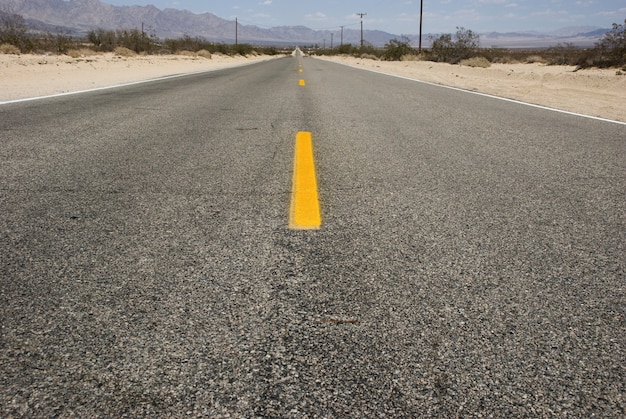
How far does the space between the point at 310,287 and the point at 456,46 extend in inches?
1504

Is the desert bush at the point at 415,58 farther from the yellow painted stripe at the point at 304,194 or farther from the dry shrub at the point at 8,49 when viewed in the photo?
the yellow painted stripe at the point at 304,194

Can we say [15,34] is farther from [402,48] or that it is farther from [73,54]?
[402,48]

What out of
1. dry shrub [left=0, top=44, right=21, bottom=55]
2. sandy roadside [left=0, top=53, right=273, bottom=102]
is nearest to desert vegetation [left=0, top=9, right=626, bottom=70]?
dry shrub [left=0, top=44, right=21, bottom=55]

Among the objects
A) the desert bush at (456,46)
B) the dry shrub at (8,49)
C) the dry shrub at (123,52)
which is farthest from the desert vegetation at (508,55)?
the dry shrub at (8,49)

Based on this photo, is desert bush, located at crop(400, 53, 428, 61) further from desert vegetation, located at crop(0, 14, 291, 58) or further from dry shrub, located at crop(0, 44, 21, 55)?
dry shrub, located at crop(0, 44, 21, 55)

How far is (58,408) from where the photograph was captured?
3.59 feet

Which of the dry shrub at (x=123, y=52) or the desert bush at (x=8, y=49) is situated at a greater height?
the dry shrub at (x=123, y=52)

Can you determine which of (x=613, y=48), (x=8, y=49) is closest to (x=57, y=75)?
(x=8, y=49)

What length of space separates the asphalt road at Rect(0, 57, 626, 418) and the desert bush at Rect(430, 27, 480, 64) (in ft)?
112

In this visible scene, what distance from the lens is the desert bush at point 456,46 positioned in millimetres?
34484

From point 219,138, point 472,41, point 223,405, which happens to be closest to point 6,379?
point 223,405

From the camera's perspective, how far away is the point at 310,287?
5.53ft

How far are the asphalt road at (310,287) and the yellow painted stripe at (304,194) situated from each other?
64 mm

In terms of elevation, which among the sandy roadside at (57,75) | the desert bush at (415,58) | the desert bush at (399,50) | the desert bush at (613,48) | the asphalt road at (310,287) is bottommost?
the asphalt road at (310,287)
